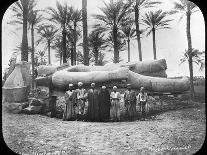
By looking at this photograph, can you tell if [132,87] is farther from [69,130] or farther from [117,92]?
[69,130]

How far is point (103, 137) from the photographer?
274 inches

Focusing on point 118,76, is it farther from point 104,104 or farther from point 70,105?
point 70,105

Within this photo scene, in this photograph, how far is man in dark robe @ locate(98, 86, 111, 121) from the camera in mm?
9227

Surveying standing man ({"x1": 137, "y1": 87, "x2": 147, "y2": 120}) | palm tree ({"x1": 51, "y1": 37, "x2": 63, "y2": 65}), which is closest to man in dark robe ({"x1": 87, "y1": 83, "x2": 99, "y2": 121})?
standing man ({"x1": 137, "y1": 87, "x2": 147, "y2": 120})

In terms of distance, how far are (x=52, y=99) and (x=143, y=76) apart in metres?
3.34

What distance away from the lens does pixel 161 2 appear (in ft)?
26.7

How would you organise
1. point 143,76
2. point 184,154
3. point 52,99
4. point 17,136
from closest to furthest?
point 184,154, point 17,136, point 52,99, point 143,76

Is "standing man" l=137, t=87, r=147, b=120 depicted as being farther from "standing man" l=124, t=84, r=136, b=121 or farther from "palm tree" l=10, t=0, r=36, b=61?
"palm tree" l=10, t=0, r=36, b=61

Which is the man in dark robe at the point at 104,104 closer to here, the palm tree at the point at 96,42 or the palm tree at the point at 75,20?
the palm tree at the point at 75,20

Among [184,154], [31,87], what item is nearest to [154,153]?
[184,154]

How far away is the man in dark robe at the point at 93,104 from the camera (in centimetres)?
919

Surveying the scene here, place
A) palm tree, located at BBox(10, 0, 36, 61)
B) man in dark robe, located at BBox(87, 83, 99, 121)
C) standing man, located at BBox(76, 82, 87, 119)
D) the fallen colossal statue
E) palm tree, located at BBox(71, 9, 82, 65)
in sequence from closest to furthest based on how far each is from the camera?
palm tree, located at BBox(10, 0, 36, 61)
man in dark robe, located at BBox(87, 83, 99, 121)
standing man, located at BBox(76, 82, 87, 119)
the fallen colossal statue
palm tree, located at BBox(71, 9, 82, 65)

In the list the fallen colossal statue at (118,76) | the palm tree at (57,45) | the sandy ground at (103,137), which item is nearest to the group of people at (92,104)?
the fallen colossal statue at (118,76)

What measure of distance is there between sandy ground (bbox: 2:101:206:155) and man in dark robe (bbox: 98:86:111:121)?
0.85 m
